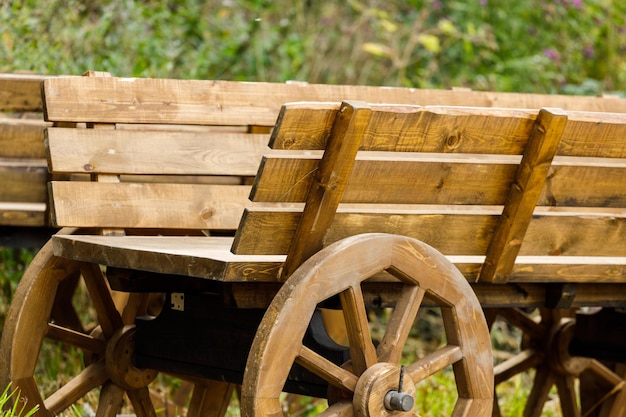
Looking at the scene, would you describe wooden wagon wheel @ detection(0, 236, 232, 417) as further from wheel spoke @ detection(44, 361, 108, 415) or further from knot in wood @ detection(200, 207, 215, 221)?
knot in wood @ detection(200, 207, 215, 221)

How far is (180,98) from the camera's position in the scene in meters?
3.89

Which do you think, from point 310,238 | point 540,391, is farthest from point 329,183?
point 540,391

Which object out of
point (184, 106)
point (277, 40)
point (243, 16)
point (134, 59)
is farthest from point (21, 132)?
point (243, 16)

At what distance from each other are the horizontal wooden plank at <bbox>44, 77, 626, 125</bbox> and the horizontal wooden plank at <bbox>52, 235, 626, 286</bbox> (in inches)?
17.3

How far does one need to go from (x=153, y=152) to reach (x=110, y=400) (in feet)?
2.73

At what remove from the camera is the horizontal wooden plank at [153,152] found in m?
3.58

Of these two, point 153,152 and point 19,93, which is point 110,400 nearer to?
point 153,152

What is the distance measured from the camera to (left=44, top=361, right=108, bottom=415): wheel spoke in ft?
11.9

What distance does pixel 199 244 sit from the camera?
134 inches

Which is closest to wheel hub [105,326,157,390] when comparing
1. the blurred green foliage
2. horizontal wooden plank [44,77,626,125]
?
horizontal wooden plank [44,77,626,125]

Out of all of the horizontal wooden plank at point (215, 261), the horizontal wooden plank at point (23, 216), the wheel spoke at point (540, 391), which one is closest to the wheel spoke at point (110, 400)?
the horizontal wooden plank at point (215, 261)

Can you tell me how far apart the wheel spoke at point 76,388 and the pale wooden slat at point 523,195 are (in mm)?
1356

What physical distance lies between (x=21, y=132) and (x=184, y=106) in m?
0.97

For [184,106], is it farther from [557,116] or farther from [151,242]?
[557,116]
